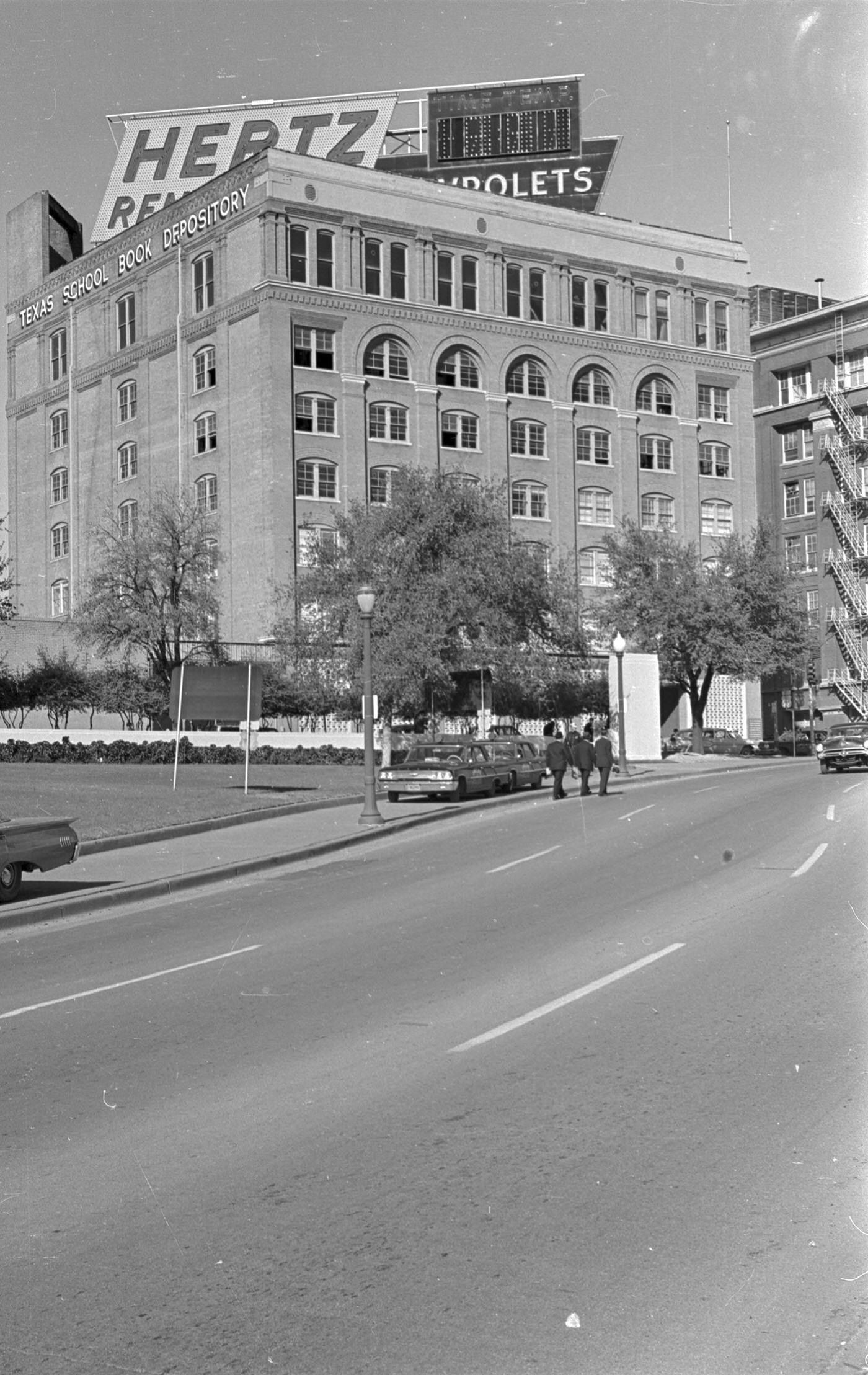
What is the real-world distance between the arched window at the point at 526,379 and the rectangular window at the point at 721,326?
36.7ft

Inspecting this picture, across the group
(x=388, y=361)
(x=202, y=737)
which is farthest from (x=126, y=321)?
(x=202, y=737)

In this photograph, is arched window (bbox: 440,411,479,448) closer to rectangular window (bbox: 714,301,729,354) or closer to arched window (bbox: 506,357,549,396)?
arched window (bbox: 506,357,549,396)

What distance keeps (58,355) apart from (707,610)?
35.6 meters

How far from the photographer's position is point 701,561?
212 feet

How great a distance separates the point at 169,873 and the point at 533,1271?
14.4 metres

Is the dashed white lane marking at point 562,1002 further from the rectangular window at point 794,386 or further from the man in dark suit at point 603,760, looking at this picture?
the rectangular window at point 794,386

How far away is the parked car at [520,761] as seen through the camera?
3538 cm

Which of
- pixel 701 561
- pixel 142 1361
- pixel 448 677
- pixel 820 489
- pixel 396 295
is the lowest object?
pixel 142 1361

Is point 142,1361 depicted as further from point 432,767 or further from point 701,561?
point 701,561

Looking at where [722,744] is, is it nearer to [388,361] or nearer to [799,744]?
[799,744]

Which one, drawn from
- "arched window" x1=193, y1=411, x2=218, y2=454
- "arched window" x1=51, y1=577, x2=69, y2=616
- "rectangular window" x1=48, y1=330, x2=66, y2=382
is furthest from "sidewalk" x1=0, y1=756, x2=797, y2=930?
"rectangular window" x1=48, y1=330, x2=66, y2=382

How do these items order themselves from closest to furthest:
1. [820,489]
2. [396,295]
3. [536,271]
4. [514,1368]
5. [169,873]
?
[514,1368], [169,873], [396,295], [536,271], [820,489]

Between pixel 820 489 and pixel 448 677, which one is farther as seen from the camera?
pixel 820 489

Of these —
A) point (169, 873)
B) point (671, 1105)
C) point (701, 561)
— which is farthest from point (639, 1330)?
point (701, 561)
